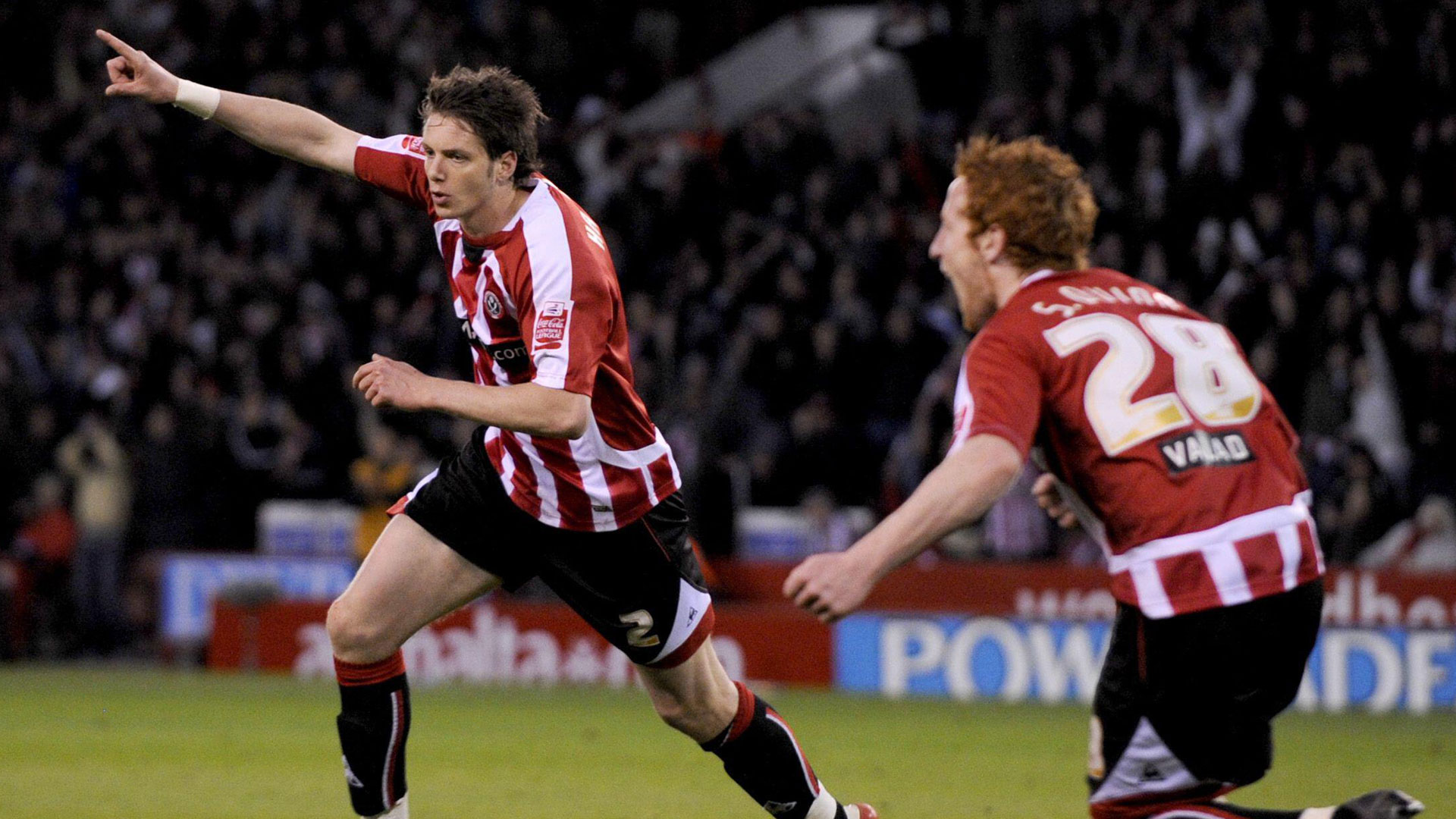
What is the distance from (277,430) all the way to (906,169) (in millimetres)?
5995

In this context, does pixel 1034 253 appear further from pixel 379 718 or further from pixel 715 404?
pixel 715 404

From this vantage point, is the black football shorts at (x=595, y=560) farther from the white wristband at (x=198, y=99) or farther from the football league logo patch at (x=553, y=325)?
the white wristband at (x=198, y=99)

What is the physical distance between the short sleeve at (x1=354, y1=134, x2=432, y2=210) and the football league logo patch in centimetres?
94

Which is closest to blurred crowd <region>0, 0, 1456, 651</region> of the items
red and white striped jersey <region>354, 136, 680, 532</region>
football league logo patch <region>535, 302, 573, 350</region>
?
red and white striped jersey <region>354, 136, 680, 532</region>

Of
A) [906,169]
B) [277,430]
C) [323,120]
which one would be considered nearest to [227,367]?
[277,430]

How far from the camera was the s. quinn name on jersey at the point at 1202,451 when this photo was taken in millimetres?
4062

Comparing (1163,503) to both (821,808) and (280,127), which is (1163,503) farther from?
(280,127)

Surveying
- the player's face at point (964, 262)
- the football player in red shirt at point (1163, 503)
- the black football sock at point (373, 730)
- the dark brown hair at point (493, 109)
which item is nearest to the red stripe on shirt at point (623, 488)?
the black football sock at point (373, 730)

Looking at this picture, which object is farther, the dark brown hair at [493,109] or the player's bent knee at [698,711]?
the player's bent knee at [698,711]

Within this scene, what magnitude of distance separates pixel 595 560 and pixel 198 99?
1.94 meters

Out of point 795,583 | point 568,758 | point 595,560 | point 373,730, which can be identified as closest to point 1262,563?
point 795,583

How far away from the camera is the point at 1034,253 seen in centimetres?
422

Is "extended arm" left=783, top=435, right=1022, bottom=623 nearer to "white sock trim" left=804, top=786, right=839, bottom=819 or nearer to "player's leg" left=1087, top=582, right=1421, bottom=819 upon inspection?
"player's leg" left=1087, top=582, right=1421, bottom=819

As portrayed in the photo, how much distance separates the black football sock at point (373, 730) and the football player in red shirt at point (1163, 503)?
7.54 feet
